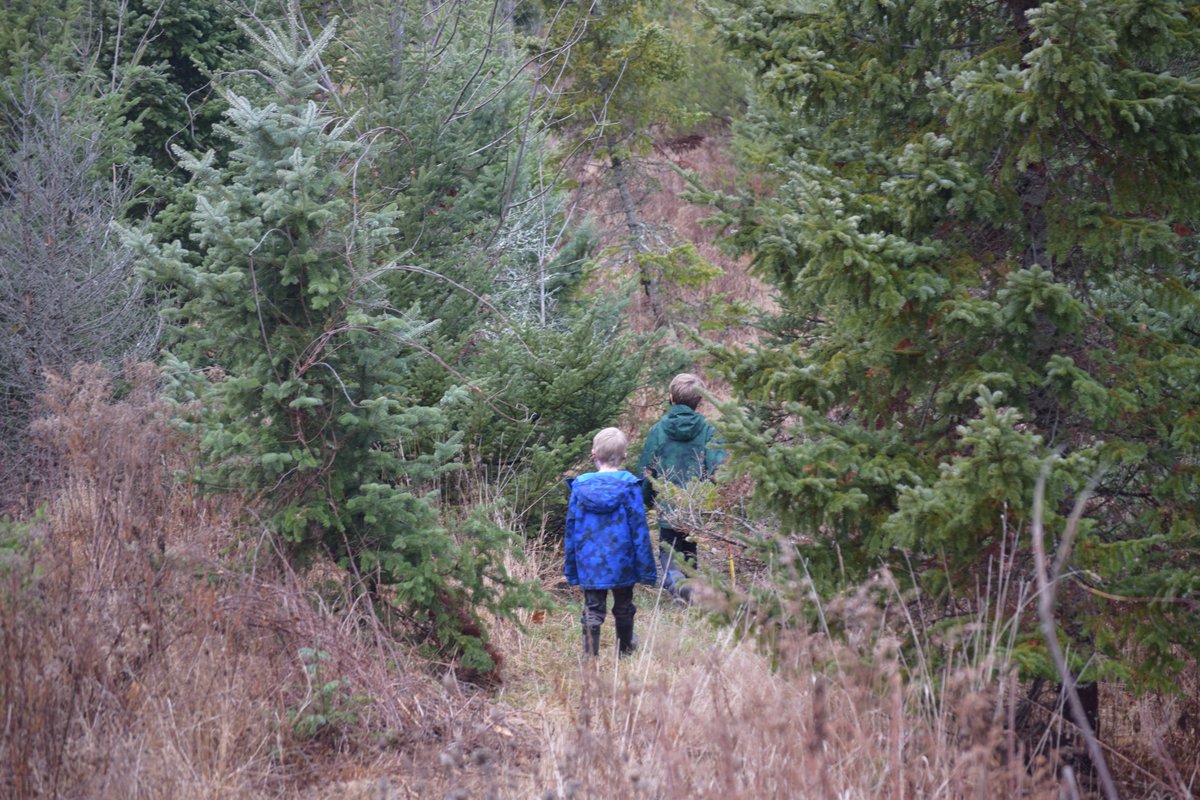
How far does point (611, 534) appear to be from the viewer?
6477mm

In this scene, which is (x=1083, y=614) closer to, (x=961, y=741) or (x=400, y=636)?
(x=961, y=741)

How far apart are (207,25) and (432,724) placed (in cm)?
1057

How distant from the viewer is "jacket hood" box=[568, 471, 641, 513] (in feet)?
21.2

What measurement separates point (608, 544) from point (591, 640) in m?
0.60

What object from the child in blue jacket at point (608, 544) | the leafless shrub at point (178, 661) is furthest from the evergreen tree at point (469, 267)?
the leafless shrub at point (178, 661)

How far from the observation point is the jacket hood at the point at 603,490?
645cm

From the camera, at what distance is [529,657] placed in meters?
6.30

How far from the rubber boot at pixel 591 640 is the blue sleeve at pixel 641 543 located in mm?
419

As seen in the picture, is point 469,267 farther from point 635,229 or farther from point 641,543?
point 635,229

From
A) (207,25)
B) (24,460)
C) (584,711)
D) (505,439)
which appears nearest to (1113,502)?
(584,711)

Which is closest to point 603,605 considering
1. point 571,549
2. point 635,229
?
point 571,549

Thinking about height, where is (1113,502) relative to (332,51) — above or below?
below

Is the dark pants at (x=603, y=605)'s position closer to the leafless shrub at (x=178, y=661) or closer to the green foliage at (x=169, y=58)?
the leafless shrub at (x=178, y=661)

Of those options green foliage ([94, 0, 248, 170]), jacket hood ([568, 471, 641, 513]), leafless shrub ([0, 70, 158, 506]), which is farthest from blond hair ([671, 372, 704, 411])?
green foliage ([94, 0, 248, 170])
